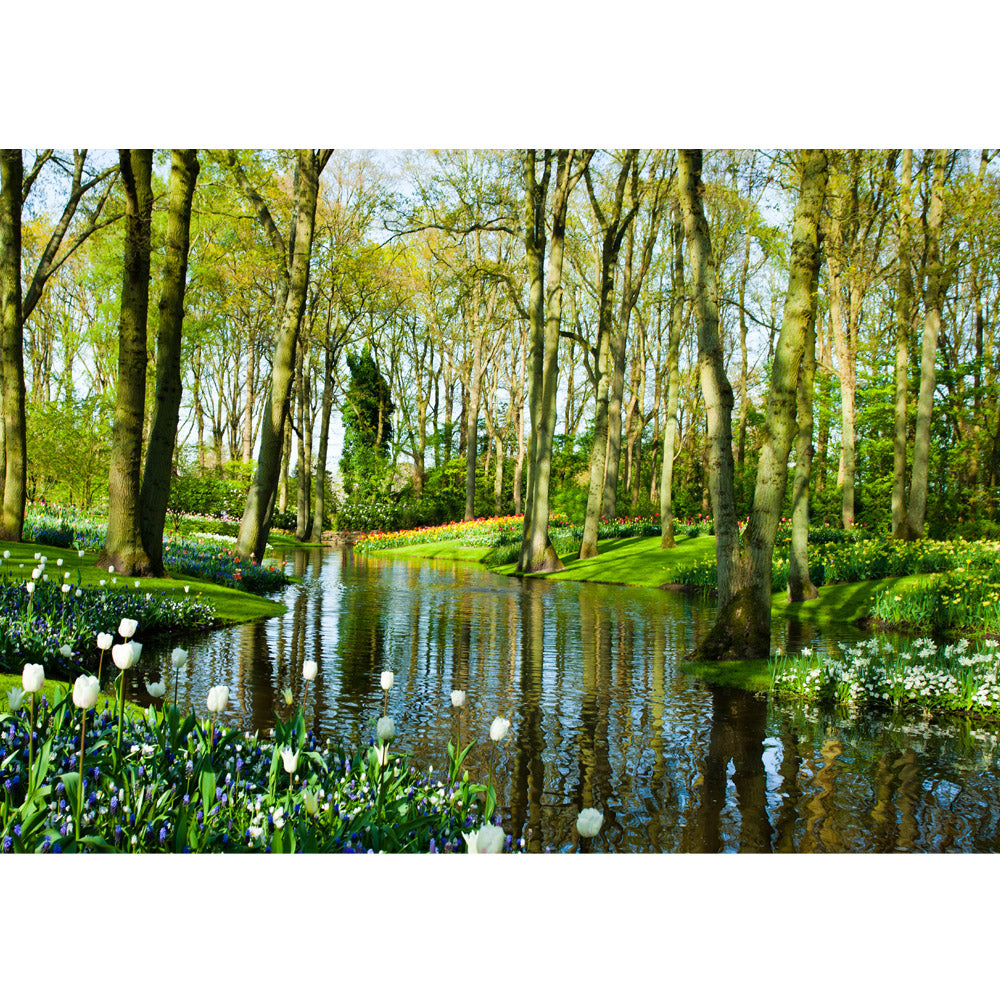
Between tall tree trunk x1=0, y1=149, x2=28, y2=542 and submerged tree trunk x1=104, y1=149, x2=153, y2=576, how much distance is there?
127 inches

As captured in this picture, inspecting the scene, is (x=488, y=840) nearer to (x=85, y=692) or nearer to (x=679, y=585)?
(x=85, y=692)

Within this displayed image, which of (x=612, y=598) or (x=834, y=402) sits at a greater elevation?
(x=834, y=402)

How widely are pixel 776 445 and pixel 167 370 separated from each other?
844 cm

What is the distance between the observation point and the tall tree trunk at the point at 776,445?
8.06m

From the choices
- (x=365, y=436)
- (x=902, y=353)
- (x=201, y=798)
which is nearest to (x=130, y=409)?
(x=201, y=798)

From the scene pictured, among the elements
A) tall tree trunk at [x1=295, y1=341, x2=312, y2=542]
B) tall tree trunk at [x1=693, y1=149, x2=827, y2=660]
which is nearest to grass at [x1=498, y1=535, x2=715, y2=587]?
tall tree trunk at [x1=693, y1=149, x2=827, y2=660]

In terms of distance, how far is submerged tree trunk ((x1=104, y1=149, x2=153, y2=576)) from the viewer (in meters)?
10.7

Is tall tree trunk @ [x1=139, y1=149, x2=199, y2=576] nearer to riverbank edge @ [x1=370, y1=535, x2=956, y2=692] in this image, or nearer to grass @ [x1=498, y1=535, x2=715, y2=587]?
riverbank edge @ [x1=370, y1=535, x2=956, y2=692]

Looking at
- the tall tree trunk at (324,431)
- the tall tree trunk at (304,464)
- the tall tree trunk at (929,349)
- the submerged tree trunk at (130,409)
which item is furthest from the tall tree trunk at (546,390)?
the tall tree trunk at (304,464)
